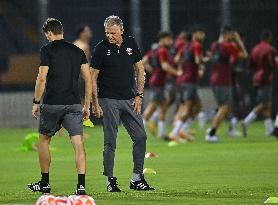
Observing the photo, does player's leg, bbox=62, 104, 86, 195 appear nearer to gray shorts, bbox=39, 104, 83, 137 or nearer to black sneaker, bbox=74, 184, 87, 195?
gray shorts, bbox=39, 104, 83, 137

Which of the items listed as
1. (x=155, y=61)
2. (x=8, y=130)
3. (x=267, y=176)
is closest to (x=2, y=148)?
(x=155, y=61)

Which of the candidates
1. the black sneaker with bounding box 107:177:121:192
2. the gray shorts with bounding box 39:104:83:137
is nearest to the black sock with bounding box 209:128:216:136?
the black sneaker with bounding box 107:177:121:192

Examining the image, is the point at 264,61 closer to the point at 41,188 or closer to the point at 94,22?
the point at 94,22

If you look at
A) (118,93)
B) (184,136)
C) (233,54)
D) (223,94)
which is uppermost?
(118,93)

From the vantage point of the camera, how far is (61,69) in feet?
47.4

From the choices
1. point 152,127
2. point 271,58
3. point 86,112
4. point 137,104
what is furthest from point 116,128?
point 271,58

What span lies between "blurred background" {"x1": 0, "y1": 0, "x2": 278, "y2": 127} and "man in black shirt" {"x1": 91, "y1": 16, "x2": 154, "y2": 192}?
16496 millimetres

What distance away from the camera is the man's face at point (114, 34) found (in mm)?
14860

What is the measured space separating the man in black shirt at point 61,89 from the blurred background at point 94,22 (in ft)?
56.1

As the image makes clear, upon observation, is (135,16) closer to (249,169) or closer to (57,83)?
(249,169)

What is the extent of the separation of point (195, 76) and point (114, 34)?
36.6 ft

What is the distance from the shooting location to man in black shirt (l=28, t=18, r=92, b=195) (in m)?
14.4

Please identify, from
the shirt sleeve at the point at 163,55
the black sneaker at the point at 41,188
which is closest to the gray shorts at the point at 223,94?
the shirt sleeve at the point at 163,55

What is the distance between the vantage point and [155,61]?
26.7 m
